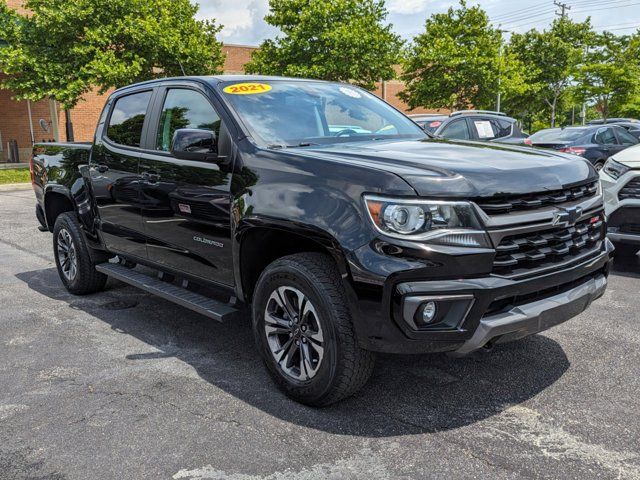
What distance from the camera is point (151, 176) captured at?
4352 mm

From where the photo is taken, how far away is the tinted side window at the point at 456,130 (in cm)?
1122

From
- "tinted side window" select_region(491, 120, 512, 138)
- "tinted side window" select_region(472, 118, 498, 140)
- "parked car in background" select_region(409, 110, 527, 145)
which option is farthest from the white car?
"tinted side window" select_region(491, 120, 512, 138)

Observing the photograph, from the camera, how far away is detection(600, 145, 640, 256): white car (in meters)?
5.88

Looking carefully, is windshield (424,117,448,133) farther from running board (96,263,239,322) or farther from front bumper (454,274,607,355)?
front bumper (454,274,607,355)

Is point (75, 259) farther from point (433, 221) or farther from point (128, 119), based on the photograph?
point (433, 221)

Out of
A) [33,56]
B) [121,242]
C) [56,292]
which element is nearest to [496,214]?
[121,242]

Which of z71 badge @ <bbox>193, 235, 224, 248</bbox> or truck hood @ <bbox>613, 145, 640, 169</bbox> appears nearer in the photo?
z71 badge @ <bbox>193, 235, 224, 248</bbox>

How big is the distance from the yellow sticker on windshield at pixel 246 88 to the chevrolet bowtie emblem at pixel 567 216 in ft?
6.92

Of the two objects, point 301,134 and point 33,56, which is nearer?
A: point 301,134

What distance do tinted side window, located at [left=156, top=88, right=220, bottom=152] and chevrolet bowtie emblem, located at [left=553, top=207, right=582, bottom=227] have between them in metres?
2.09

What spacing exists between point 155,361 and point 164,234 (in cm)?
90

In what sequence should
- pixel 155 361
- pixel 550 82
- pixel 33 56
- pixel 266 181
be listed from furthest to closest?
1. pixel 550 82
2. pixel 33 56
3. pixel 155 361
4. pixel 266 181

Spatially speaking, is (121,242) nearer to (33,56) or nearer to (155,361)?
(155,361)

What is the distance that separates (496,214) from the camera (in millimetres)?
2891
